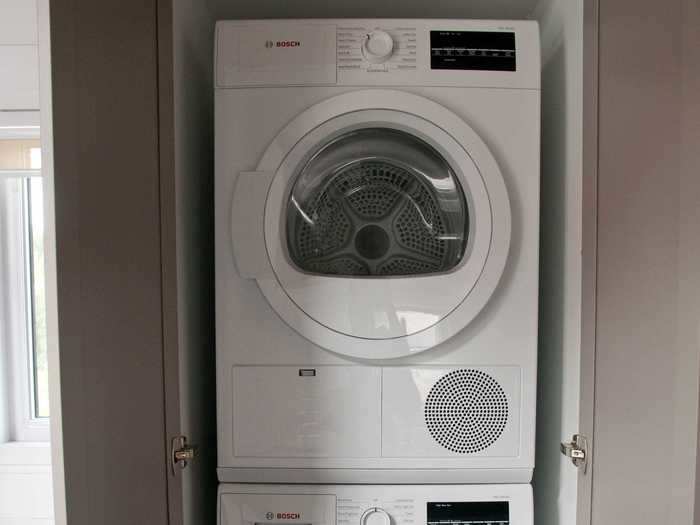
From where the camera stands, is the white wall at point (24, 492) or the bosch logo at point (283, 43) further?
the white wall at point (24, 492)

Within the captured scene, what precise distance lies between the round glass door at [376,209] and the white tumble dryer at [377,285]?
0.13 feet

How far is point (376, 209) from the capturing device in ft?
3.59

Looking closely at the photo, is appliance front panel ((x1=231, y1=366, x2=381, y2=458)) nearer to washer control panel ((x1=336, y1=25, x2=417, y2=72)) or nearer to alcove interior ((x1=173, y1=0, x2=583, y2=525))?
alcove interior ((x1=173, y1=0, x2=583, y2=525))

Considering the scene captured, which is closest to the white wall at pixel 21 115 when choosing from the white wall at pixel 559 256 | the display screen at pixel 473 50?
the display screen at pixel 473 50

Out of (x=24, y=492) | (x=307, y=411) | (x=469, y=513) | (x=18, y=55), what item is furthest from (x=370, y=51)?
(x=24, y=492)

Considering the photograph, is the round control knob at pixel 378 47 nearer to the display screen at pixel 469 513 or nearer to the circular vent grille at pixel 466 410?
the circular vent grille at pixel 466 410

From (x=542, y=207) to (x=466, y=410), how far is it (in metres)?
0.53

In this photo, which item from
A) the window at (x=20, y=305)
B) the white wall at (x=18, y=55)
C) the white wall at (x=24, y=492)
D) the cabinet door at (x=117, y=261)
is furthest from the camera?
the window at (x=20, y=305)

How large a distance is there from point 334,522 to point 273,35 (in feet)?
3.41

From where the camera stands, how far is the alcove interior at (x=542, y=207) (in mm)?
986

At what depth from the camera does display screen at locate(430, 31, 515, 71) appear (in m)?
0.99

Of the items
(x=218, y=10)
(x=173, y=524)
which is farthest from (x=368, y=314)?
(x=218, y=10)

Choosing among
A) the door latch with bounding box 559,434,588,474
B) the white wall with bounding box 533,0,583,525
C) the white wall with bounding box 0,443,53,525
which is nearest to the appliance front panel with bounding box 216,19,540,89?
the white wall with bounding box 533,0,583,525

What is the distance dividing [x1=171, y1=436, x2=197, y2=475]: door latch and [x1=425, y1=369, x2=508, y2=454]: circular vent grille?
19.3 inches
